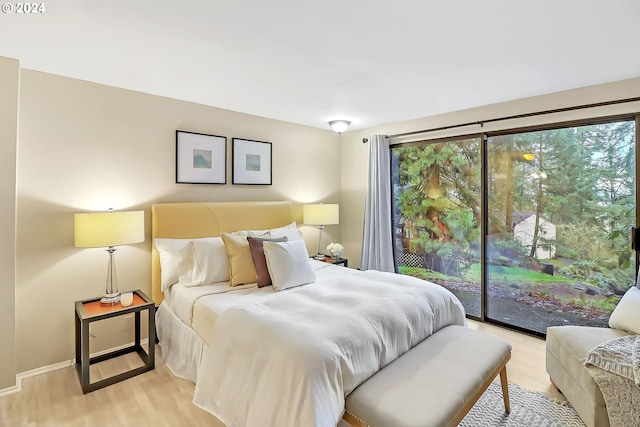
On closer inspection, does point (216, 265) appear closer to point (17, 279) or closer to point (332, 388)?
point (17, 279)

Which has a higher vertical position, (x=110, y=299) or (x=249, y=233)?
(x=249, y=233)

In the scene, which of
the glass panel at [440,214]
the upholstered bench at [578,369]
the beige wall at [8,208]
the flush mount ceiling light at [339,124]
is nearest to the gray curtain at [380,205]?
the glass panel at [440,214]

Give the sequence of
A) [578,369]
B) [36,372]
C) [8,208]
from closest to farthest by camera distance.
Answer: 1. [578,369]
2. [8,208]
3. [36,372]

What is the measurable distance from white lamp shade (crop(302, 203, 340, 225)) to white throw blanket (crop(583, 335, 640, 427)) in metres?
2.79

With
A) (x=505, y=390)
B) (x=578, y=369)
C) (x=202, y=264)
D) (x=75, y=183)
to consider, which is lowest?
(x=505, y=390)

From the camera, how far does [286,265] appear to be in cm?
276

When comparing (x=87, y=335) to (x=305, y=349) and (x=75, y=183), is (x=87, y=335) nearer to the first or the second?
(x=75, y=183)

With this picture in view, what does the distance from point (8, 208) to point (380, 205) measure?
11.9 ft

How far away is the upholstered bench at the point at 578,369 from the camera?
1.87 meters

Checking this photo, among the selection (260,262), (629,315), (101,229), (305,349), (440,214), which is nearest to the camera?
(305,349)

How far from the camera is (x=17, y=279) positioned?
96.8 inches

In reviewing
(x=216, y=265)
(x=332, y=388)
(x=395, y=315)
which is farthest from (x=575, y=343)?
(x=216, y=265)

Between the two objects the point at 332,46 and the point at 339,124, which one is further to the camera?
the point at 339,124

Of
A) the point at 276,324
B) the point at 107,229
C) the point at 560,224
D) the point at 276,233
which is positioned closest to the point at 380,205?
the point at 276,233
